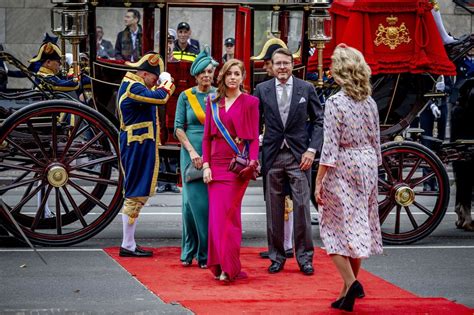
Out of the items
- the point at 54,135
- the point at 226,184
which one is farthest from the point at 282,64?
the point at 54,135

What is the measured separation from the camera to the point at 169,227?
13.8 m

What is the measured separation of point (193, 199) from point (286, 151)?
906 millimetres

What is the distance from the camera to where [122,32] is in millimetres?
12180

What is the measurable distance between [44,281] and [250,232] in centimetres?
368

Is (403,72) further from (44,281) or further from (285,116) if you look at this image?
(44,281)

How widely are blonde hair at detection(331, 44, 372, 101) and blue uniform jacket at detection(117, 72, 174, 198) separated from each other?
2620mm

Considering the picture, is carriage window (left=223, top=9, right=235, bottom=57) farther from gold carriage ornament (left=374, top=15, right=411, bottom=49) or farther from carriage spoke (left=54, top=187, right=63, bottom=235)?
carriage spoke (left=54, top=187, right=63, bottom=235)

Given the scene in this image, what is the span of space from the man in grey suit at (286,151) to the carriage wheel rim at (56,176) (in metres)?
2.00

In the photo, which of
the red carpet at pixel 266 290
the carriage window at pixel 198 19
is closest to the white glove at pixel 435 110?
the carriage window at pixel 198 19

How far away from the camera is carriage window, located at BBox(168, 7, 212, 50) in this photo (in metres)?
12.1

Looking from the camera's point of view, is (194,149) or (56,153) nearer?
(194,149)

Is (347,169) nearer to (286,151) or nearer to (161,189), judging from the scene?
(286,151)

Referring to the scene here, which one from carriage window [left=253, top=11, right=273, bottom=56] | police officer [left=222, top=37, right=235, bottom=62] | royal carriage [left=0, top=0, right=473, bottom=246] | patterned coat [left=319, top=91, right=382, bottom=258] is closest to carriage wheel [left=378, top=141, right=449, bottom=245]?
royal carriage [left=0, top=0, right=473, bottom=246]

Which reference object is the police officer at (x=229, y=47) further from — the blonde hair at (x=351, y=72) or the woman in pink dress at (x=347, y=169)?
the blonde hair at (x=351, y=72)
